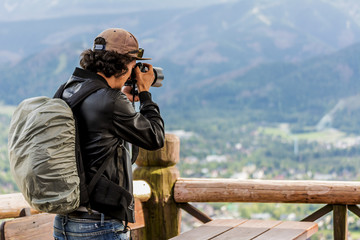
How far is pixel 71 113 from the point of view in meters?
1.81

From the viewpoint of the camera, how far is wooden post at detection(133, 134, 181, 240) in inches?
130

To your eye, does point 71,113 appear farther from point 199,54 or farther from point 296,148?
point 199,54

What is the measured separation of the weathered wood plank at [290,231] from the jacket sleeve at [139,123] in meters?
0.87

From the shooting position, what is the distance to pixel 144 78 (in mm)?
2113

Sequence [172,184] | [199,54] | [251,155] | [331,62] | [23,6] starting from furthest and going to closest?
[23,6]
[199,54]
[331,62]
[251,155]
[172,184]

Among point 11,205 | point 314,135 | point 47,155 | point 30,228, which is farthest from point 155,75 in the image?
point 314,135

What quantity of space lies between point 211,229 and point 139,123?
99cm

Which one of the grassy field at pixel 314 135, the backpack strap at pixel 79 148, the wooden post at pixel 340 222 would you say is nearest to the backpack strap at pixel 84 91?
the backpack strap at pixel 79 148

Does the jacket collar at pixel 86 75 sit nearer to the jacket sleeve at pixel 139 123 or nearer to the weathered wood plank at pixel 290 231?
the jacket sleeve at pixel 139 123

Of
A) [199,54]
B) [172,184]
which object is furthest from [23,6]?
[172,184]

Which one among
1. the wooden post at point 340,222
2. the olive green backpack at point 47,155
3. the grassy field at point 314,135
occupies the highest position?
the olive green backpack at point 47,155

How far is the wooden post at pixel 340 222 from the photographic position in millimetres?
3174

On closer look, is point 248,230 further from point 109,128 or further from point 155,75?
point 109,128

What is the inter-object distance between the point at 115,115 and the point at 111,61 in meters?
0.19
